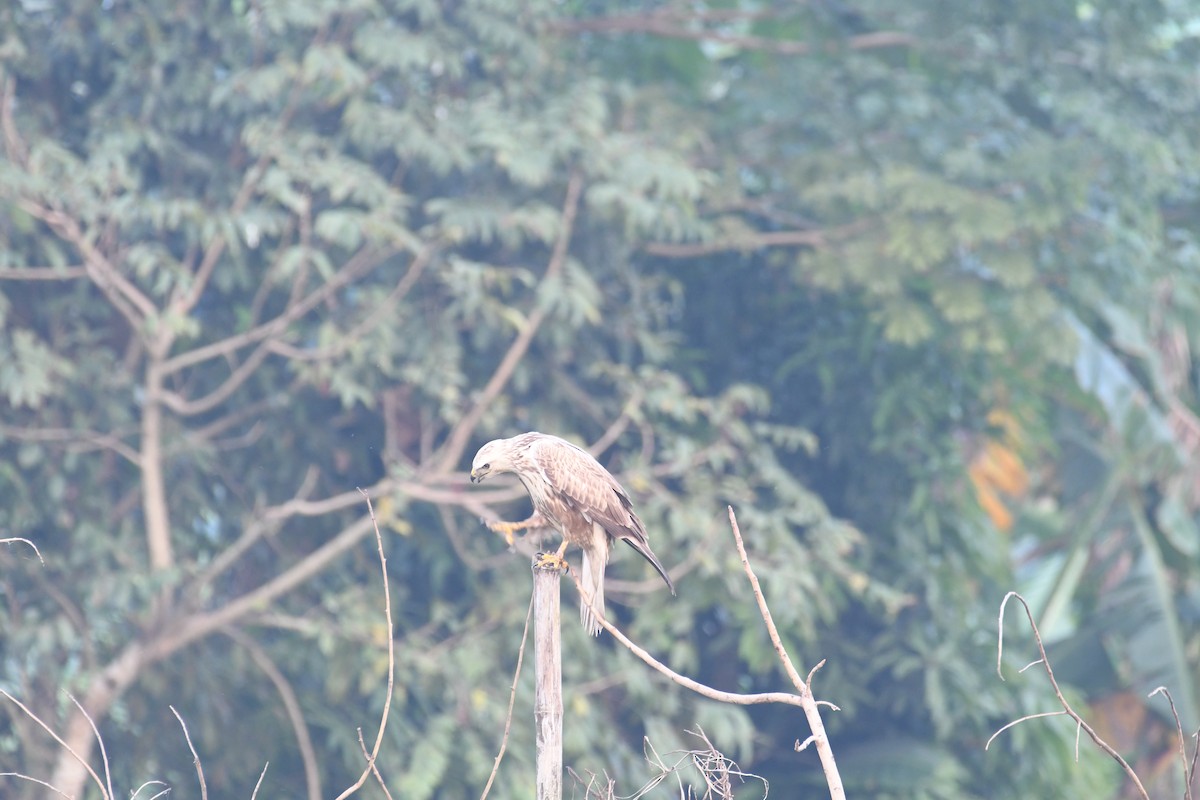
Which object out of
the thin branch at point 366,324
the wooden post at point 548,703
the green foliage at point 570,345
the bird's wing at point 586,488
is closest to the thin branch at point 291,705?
the green foliage at point 570,345

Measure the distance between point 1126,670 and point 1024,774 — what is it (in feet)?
5.45

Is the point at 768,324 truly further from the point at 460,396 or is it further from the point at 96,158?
the point at 96,158

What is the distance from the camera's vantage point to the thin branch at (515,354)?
689 centimetres

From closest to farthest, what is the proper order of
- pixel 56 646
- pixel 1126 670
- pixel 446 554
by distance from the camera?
pixel 56 646 → pixel 446 554 → pixel 1126 670

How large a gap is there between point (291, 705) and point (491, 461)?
10.0 feet

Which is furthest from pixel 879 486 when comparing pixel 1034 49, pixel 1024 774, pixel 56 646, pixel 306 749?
pixel 56 646

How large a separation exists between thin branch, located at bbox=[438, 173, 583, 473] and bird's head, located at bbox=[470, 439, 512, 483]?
271 centimetres

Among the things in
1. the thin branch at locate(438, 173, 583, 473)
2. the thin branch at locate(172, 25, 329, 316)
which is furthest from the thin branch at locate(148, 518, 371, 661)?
the thin branch at locate(172, 25, 329, 316)

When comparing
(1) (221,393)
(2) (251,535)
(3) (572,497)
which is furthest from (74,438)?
(3) (572,497)

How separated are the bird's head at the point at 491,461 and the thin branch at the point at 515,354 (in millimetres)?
2707

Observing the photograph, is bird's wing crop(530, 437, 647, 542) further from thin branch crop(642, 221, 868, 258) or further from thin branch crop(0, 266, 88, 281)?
thin branch crop(642, 221, 868, 258)

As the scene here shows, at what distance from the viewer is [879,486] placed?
339 inches

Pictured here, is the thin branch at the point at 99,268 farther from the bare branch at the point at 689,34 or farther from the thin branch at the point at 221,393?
the bare branch at the point at 689,34

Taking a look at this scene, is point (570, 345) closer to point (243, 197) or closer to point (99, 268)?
point (243, 197)
